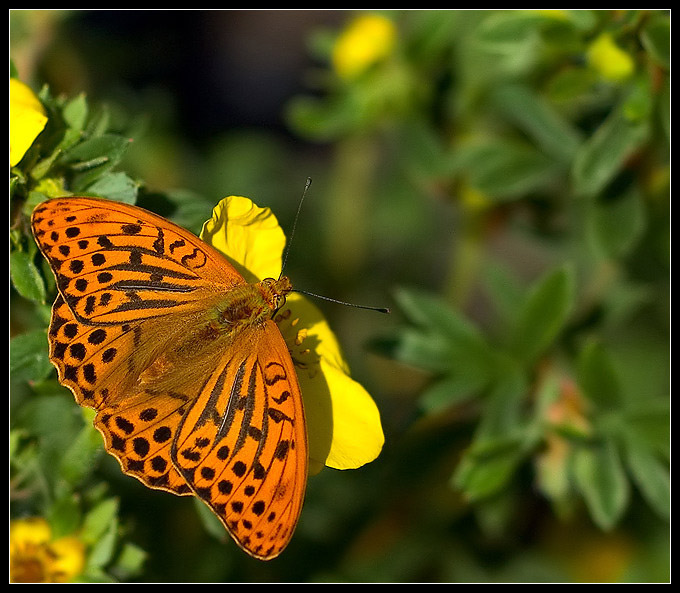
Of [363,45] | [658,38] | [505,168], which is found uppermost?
[658,38]

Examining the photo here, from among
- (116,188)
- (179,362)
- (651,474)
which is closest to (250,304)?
(179,362)

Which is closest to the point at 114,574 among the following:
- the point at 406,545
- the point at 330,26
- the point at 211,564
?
the point at 211,564

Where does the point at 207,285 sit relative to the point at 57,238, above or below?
below

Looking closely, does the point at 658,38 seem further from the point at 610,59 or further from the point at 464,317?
the point at 464,317

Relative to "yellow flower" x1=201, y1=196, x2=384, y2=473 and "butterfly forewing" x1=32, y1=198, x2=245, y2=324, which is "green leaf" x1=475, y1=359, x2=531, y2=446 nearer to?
"yellow flower" x1=201, y1=196, x2=384, y2=473

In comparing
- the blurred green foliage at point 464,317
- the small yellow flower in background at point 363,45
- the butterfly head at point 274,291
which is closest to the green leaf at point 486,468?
the blurred green foliage at point 464,317

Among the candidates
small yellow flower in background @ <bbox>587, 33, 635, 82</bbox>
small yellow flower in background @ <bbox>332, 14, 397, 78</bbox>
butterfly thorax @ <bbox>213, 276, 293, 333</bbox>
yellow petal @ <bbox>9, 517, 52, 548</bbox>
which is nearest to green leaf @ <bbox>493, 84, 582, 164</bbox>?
small yellow flower in background @ <bbox>587, 33, 635, 82</bbox>

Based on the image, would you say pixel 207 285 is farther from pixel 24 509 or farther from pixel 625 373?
pixel 625 373

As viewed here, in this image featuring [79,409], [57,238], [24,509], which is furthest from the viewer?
[24,509]
